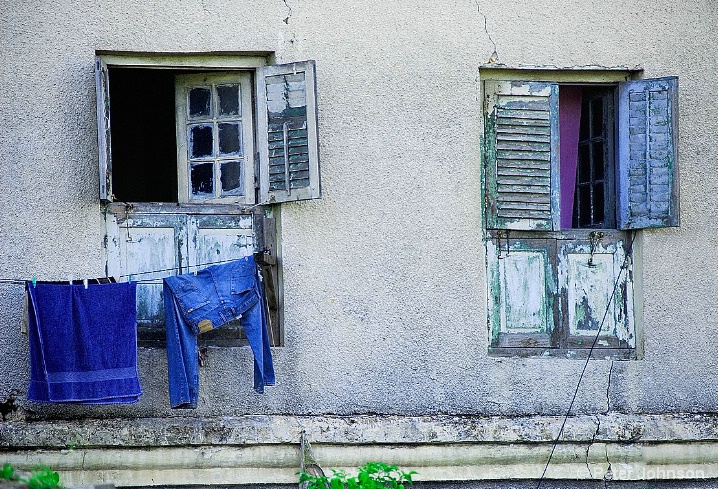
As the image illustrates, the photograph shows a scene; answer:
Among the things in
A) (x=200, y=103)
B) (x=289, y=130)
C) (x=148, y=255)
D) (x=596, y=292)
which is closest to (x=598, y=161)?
(x=596, y=292)

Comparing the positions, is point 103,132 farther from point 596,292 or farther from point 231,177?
point 596,292

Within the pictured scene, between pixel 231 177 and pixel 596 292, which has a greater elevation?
pixel 231 177

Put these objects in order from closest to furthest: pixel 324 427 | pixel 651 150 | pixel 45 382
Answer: pixel 45 382, pixel 324 427, pixel 651 150

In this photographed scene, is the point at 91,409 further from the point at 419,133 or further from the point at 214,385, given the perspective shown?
the point at 419,133

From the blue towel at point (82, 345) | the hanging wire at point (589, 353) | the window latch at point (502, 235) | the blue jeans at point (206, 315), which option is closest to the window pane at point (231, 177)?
the blue jeans at point (206, 315)

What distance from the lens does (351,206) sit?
8.33 m

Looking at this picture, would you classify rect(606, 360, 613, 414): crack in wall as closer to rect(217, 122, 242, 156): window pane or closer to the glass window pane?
rect(217, 122, 242, 156): window pane

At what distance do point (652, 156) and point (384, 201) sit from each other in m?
1.98

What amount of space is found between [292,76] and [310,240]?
1.14 meters

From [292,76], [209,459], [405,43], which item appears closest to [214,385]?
[209,459]

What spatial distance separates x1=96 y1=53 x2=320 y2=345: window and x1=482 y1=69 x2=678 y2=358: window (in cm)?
147

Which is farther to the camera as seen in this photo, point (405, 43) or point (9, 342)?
point (405, 43)

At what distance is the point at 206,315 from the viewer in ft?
25.7

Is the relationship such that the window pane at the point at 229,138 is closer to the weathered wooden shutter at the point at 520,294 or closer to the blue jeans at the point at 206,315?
the blue jeans at the point at 206,315
